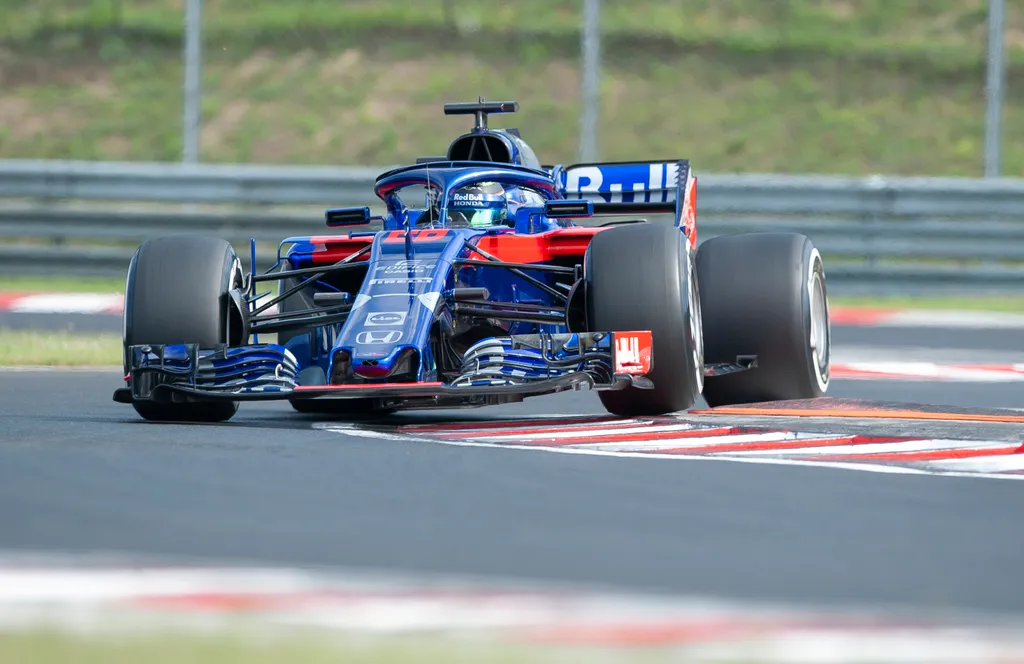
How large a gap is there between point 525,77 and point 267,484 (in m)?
28.1

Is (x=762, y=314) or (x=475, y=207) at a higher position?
(x=475, y=207)

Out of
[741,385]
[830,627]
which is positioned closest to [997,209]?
[741,385]

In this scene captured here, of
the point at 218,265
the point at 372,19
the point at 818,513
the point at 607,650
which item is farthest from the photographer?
the point at 372,19

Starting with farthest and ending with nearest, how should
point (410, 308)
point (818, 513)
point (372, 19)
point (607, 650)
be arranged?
point (372, 19) < point (410, 308) < point (818, 513) < point (607, 650)

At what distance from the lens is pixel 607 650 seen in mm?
3744

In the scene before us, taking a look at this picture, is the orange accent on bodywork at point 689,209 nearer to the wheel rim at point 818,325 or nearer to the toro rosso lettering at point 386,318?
the wheel rim at point 818,325

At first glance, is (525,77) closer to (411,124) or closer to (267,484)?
(411,124)

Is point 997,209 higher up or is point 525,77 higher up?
point 525,77

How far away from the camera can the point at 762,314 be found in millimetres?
9047

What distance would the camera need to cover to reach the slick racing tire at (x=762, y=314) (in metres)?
9.03

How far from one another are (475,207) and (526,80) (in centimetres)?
2452

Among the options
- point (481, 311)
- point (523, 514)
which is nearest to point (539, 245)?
point (481, 311)

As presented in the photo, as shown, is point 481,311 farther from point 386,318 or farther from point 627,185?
point 627,185

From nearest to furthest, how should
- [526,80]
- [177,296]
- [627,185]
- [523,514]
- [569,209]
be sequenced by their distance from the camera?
1. [523,514]
2. [177,296]
3. [569,209]
4. [627,185]
5. [526,80]
